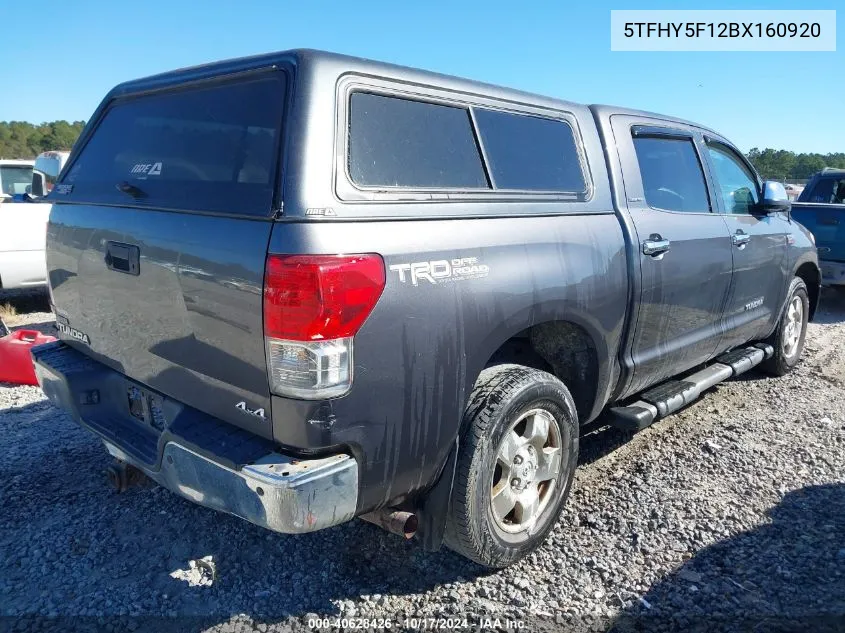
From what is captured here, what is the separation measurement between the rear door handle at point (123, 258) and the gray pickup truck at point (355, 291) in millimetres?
16

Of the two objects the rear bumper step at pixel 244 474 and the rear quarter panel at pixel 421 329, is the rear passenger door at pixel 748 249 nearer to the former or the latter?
the rear quarter panel at pixel 421 329

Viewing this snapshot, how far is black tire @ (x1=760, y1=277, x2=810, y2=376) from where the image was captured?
533 cm

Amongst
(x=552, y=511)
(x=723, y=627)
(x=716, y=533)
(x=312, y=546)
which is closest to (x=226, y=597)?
(x=312, y=546)

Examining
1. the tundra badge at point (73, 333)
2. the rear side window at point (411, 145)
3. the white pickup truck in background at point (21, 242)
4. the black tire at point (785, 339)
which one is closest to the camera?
the rear side window at point (411, 145)

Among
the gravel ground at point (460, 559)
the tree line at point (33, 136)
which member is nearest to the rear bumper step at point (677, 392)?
the gravel ground at point (460, 559)

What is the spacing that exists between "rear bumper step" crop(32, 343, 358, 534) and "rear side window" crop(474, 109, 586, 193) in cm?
143

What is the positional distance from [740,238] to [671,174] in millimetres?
771

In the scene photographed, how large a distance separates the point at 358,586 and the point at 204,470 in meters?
0.94

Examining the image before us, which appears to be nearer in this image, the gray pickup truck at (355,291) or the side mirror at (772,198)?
the gray pickup truck at (355,291)

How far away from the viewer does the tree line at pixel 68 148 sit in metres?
33.3

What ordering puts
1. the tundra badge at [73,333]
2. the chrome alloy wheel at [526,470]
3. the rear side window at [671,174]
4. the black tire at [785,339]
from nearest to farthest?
the chrome alloy wheel at [526,470], the tundra badge at [73,333], the rear side window at [671,174], the black tire at [785,339]

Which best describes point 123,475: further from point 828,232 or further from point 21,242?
point 828,232

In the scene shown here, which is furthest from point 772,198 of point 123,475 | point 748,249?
point 123,475

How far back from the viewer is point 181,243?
2301 mm
